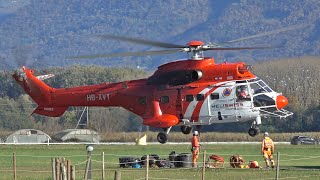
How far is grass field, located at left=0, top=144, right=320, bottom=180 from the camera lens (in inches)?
1892

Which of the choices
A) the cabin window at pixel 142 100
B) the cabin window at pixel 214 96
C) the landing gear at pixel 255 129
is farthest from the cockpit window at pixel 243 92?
the cabin window at pixel 142 100

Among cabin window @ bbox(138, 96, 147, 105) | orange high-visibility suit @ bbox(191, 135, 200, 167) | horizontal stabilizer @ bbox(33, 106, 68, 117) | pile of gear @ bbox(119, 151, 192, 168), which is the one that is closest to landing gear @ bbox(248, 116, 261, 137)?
orange high-visibility suit @ bbox(191, 135, 200, 167)

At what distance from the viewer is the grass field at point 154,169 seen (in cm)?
4806

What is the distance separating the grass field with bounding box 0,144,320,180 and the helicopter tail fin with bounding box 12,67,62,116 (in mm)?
2508

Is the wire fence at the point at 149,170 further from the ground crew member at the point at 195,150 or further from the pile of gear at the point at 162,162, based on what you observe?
the ground crew member at the point at 195,150

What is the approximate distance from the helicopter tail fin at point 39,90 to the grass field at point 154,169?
8.23ft

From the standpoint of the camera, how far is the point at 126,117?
86250 mm

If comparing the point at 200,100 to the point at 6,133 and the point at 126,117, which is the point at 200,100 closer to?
the point at 126,117

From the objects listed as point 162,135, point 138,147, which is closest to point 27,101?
point 138,147

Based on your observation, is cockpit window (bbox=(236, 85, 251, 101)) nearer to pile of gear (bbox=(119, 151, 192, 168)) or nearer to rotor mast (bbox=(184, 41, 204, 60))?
rotor mast (bbox=(184, 41, 204, 60))

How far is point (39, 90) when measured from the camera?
61.5m

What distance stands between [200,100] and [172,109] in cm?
153

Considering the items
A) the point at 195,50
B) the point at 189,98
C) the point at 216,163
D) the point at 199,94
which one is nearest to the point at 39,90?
the point at 189,98

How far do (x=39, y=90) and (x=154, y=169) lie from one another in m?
11.7
